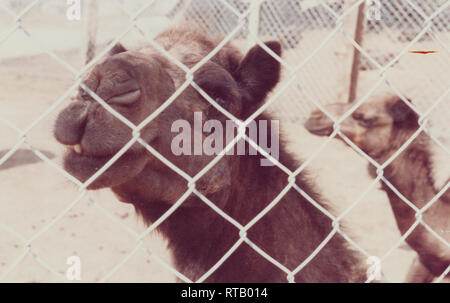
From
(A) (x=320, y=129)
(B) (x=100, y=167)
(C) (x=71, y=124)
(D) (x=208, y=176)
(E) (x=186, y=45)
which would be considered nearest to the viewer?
(C) (x=71, y=124)

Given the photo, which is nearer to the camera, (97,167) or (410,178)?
(97,167)

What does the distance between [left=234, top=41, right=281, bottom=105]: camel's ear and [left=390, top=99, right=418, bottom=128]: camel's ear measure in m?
1.95

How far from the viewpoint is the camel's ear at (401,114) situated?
457 centimetres

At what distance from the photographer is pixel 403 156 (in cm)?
477

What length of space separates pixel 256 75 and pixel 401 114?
2.09 metres

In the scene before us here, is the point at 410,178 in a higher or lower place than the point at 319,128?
lower

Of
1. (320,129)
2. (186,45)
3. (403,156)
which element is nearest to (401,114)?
(403,156)

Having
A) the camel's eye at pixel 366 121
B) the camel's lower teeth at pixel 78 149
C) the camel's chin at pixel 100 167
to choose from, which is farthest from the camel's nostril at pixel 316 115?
the camel's lower teeth at pixel 78 149

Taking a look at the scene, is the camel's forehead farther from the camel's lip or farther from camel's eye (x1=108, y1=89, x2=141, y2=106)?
the camel's lip

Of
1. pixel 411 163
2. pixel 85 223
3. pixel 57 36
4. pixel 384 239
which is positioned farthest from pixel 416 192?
pixel 57 36

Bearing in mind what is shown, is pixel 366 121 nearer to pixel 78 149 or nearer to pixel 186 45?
pixel 186 45

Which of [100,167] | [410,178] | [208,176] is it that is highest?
[100,167]

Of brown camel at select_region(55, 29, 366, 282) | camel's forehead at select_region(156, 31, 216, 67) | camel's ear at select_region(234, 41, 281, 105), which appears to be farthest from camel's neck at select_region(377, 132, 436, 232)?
camel's forehead at select_region(156, 31, 216, 67)
